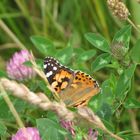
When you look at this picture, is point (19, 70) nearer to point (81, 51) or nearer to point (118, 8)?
point (81, 51)

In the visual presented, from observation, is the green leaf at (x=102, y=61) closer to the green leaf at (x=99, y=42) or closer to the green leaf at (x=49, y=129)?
the green leaf at (x=99, y=42)

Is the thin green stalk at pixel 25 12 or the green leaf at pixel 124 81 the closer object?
the green leaf at pixel 124 81

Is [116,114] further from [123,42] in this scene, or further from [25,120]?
[25,120]

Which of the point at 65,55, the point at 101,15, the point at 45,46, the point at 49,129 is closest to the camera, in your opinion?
the point at 49,129

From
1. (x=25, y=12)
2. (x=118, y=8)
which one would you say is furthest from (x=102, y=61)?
(x=25, y=12)

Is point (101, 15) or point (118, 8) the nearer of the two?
point (118, 8)

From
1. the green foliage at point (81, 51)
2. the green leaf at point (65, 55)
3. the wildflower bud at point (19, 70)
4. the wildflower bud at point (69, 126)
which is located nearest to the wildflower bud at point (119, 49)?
the green foliage at point (81, 51)

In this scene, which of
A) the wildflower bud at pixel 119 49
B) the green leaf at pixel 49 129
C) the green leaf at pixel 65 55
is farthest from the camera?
the green leaf at pixel 65 55

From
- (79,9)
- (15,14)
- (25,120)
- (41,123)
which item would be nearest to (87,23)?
(79,9)
